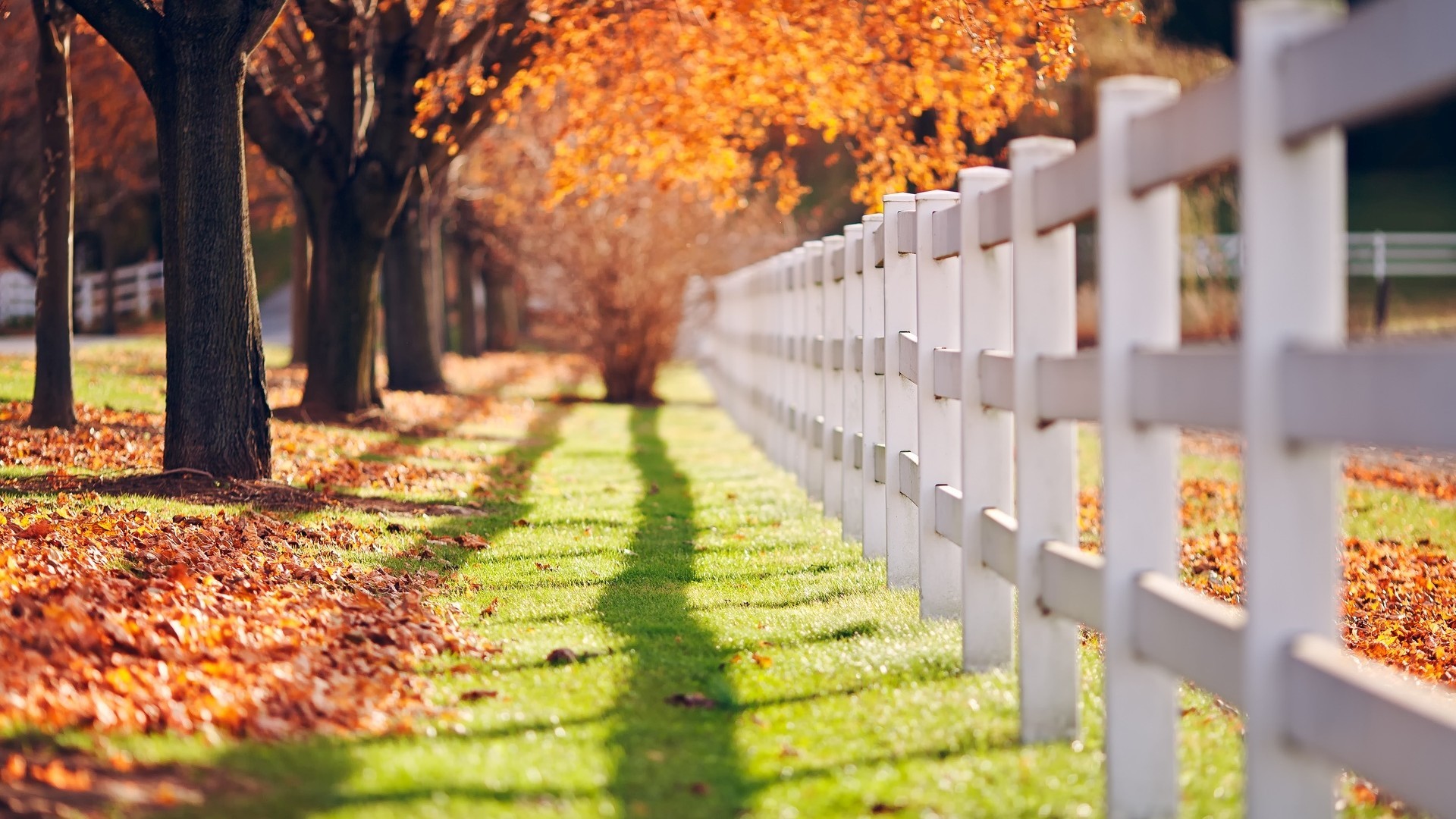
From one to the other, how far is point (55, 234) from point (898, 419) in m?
8.51

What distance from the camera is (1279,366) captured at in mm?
2867

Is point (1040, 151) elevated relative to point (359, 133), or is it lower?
lower

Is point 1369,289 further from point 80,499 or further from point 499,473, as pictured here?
point 80,499

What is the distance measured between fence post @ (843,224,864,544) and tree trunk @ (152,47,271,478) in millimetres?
3856

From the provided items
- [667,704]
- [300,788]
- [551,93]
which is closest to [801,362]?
[667,704]

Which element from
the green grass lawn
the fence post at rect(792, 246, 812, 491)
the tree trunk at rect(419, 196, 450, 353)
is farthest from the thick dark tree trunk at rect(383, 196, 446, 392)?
the green grass lawn

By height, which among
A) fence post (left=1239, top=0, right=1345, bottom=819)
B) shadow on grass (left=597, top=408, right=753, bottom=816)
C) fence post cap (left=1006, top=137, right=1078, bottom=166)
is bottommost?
shadow on grass (left=597, top=408, right=753, bottom=816)

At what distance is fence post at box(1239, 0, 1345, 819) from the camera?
2824 millimetres

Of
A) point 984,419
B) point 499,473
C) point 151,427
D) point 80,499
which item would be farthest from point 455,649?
point 151,427

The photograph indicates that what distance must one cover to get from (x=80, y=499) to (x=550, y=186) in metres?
14.9

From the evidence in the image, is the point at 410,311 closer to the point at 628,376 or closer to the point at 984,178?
the point at 628,376

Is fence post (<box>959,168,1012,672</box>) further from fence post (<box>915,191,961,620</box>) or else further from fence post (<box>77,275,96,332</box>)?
fence post (<box>77,275,96,332</box>)

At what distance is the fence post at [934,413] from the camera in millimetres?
5871

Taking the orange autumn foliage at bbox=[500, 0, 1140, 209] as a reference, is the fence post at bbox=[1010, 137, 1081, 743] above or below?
below
